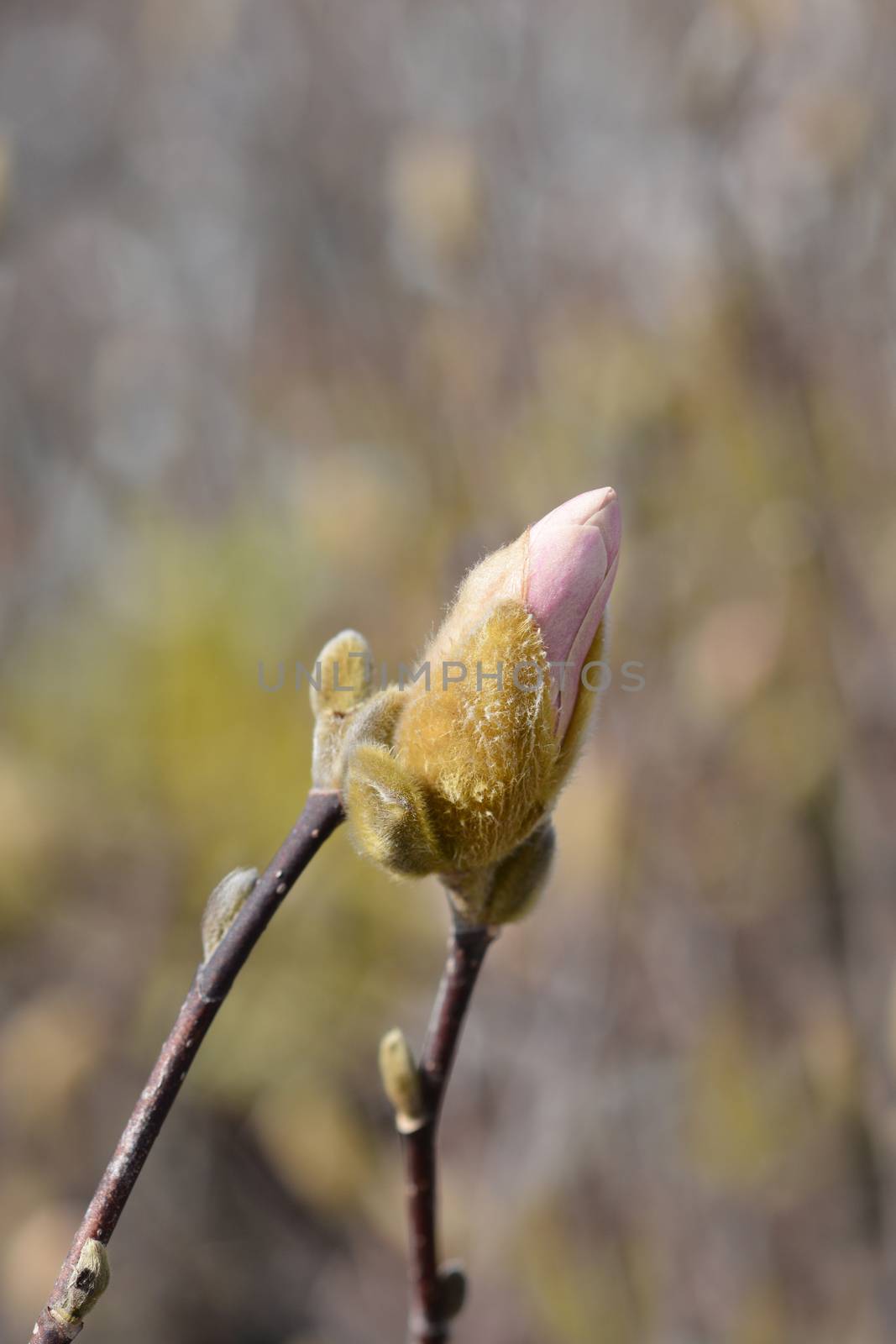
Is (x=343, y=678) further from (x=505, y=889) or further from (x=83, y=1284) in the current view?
(x=83, y=1284)

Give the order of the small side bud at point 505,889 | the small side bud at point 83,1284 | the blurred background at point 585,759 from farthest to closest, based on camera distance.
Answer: the blurred background at point 585,759
the small side bud at point 505,889
the small side bud at point 83,1284

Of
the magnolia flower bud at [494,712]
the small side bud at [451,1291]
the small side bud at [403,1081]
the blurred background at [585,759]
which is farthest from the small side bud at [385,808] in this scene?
the blurred background at [585,759]

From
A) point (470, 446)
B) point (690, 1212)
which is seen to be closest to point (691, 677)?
point (470, 446)

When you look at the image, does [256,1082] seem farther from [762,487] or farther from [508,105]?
[508,105]

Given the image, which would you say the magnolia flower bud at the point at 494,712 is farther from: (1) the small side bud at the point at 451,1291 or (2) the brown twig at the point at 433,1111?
(1) the small side bud at the point at 451,1291

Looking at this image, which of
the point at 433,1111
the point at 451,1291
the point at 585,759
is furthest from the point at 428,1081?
the point at 585,759
